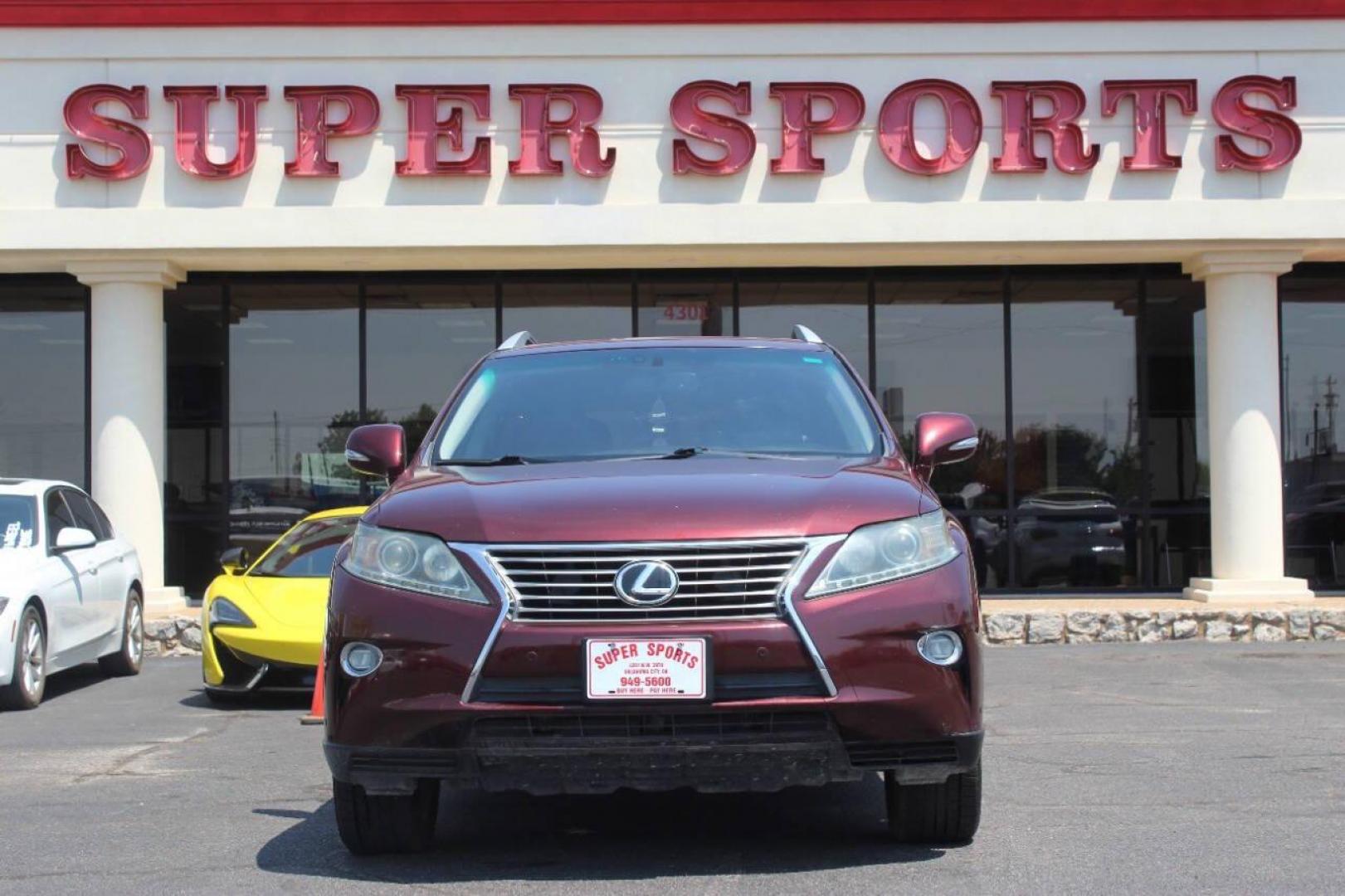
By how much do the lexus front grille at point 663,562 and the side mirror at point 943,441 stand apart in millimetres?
1504

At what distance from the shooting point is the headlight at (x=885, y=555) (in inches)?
199

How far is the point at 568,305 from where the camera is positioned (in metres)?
18.2

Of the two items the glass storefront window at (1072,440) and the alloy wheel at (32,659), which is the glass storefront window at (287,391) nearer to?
the alloy wheel at (32,659)

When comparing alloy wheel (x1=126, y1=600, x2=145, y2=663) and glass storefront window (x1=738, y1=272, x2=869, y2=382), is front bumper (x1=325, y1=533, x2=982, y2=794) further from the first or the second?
glass storefront window (x1=738, y1=272, x2=869, y2=382)

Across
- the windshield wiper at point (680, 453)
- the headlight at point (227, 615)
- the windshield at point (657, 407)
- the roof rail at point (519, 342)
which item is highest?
the roof rail at point (519, 342)

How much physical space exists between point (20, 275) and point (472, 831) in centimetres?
1395

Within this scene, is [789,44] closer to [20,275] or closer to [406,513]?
[20,275]

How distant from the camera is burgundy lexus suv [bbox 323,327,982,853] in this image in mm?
4922

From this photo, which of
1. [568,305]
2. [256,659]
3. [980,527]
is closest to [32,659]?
[256,659]

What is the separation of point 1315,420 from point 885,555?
1482cm

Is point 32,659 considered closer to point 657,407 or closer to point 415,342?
point 657,407

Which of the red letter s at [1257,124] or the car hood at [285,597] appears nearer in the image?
the car hood at [285,597]

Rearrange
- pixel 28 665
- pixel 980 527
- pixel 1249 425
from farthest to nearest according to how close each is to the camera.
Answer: pixel 980 527
pixel 1249 425
pixel 28 665

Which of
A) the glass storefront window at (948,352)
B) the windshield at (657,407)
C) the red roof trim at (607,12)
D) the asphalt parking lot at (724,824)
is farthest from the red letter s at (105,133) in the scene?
the windshield at (657,407)
